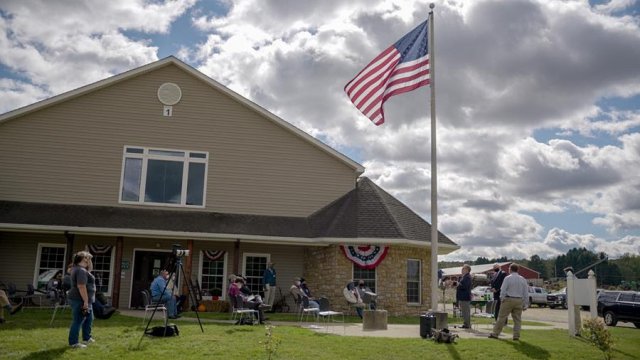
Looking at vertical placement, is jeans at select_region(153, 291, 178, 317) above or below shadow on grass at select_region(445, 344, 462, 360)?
above

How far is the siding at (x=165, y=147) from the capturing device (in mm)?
20672

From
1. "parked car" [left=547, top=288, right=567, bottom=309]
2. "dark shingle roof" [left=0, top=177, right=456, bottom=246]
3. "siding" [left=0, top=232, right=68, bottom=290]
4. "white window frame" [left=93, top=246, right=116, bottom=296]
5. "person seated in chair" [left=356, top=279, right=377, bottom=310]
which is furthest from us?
"parked car" [left=547, top=288, right=567, bottom=309]

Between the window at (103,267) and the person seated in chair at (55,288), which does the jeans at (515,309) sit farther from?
the window at (103,267)

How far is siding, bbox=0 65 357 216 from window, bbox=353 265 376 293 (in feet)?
10.3

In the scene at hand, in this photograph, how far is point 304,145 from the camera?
22609 millimetres

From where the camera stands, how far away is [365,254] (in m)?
20.2

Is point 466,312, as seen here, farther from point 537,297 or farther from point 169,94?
point 537,297

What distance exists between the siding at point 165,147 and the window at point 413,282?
12.6 feet

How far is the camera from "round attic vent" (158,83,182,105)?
859 inches

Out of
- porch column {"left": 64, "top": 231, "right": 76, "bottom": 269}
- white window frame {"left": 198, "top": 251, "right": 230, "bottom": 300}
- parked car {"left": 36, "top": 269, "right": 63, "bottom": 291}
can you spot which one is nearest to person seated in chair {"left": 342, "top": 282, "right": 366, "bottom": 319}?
white window frame {"left": 198, "top": 251, "right": 230, "bottom": 300}

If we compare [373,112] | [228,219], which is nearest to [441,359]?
[373,112]

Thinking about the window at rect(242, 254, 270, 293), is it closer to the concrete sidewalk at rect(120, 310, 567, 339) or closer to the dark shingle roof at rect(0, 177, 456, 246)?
the dark shingle roof at rect(0, 177, 456, 246)

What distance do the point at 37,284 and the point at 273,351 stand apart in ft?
43.2

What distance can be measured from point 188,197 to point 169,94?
157 inches
